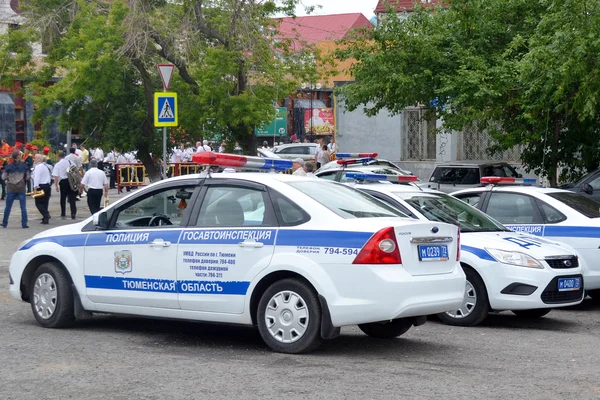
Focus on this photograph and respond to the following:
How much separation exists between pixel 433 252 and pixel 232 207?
1773mm

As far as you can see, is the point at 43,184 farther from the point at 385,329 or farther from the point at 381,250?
the point at 381,250

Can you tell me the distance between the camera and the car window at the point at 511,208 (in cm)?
1230

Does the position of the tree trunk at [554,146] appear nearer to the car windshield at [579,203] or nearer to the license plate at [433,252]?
the car windshield at [579,203]

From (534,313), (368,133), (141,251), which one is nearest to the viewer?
(141,251)

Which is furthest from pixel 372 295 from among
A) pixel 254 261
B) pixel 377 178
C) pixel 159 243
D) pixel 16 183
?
pixel 16 183

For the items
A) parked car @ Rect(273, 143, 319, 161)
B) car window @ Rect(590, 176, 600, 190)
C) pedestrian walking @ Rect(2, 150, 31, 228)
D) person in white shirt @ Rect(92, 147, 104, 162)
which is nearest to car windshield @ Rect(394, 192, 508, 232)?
car window @ Rect(590, 176, 600, 190)

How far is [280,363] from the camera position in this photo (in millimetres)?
7898

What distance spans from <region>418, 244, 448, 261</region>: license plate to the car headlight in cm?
186

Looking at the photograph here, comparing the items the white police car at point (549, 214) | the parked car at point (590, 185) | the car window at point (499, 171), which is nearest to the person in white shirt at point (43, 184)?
the car window at point (499, 171)

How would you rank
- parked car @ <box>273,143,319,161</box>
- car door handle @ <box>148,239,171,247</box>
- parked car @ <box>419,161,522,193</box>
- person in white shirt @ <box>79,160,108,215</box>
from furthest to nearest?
1. parked car @ <box>273,143,319,161</box>
2. person in white shirt @ <box>79,160,108,215</box>
3. parked car @ <box>419,161,522,193</box>
4. car door handle @ <box>148,239,171,247</box>

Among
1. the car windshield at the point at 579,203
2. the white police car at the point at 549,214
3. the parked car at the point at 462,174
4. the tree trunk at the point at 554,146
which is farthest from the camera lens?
the parked car at the point at 462,174

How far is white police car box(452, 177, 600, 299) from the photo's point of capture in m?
11.7

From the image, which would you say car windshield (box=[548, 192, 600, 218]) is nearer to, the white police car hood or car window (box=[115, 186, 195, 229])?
the white police car hood

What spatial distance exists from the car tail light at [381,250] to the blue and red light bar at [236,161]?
A: 6.00ft
